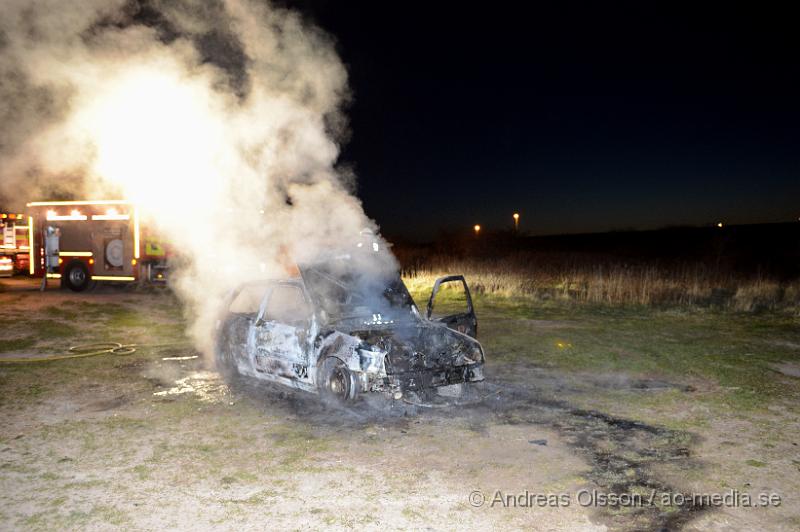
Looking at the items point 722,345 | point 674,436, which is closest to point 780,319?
point 722,345

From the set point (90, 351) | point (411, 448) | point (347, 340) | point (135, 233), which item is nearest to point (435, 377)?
point (347, 340)

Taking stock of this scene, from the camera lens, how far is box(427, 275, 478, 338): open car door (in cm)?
727

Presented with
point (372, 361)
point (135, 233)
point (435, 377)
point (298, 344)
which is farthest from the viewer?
point (135, 233)

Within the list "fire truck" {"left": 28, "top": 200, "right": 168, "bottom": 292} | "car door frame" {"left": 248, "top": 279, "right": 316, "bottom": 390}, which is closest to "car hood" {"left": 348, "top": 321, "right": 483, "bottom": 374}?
"car door frame" {"left": 248, "top": 279, "right": 316, "bottom": 390}

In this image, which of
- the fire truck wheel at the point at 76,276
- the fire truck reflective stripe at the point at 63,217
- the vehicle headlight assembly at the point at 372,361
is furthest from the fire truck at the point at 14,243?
the vehicle headlight assembly at the point at 372,361

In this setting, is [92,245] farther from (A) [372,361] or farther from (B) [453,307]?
(A) [372,361]

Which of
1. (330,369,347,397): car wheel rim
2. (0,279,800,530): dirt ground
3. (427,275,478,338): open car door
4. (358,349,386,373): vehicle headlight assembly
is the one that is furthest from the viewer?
(427,275,478,338): open car door

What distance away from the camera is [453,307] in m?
16.2

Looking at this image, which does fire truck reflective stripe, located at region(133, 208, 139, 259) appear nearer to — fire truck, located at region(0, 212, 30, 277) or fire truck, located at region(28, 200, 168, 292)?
fire truck, located at region(28, 200, 168, 292)

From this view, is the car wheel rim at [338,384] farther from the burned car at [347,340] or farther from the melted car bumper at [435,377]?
the melted car bumper at [435,377]

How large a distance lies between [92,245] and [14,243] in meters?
6.20

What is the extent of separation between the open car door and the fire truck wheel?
35.9 feet

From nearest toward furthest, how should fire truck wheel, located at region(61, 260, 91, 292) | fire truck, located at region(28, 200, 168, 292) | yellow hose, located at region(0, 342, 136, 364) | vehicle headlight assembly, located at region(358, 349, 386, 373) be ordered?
vehicle headlight assembly, located at region(358, 349, 386, 373) < yellow hose, located at region(0, 342, 136, 364) < fire truck, located at region(28, 200, 168, 292) < fire truck wheel, located at region(61, 260, 91, 292)

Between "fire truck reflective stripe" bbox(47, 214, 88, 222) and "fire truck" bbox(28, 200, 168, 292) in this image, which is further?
"fire truck reflective stripe" bbox(47, 214, 88, 222)
